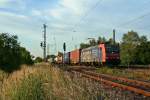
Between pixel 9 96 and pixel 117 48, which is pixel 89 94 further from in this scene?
pixel 117 48

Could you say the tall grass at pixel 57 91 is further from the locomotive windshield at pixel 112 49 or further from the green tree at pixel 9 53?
the locomotive windshield at pixel 112 49

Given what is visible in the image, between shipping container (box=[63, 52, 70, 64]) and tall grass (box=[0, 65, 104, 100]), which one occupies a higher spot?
shipping container (box=[63, 52, 70, 64])

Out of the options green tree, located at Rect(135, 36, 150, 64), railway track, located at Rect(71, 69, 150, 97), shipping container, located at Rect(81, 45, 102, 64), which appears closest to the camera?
railway track, located at Rect(71, 69, 150, 97)

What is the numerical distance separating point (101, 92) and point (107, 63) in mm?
43753

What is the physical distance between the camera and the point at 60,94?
34.2 feet

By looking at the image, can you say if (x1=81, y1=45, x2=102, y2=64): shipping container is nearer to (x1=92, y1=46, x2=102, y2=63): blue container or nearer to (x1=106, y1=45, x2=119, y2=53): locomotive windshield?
(x1=92, y1=46, x2=102, y2=63): blue container

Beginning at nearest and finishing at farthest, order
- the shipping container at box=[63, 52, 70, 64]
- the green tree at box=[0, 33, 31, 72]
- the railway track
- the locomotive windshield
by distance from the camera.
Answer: the railway track
the green tree at box=[0, 33, 31, 72]
the locomotive windshield
the shipping container at box=[63, 52, 70, 64]

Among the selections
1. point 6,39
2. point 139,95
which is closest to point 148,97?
point 139,95

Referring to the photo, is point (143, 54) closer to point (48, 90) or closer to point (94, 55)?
point (94, 55)

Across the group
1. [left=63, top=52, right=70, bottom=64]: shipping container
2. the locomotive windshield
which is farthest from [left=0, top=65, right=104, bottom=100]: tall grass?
[left=63, top=52, right=70, bottom=64]: shipping container

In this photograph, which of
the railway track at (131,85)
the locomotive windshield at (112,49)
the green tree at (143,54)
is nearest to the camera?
the railway track at (131,85)

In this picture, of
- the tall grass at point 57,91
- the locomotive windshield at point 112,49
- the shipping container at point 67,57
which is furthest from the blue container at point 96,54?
the tall grass at point 57,91

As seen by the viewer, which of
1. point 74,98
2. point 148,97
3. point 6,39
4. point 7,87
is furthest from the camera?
point 6,39

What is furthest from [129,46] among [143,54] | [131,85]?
[131,85]
